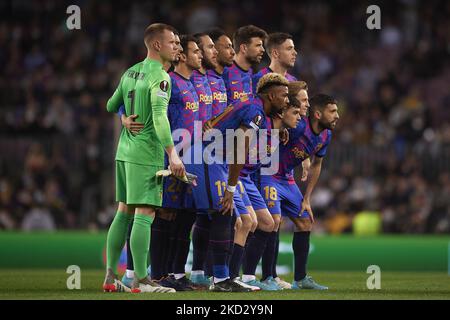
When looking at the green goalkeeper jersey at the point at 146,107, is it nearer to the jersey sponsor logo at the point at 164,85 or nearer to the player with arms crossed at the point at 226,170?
the jersey sponsor logo at the point at 164,85

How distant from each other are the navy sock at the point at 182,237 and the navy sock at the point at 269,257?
Answer: 1.14 meters

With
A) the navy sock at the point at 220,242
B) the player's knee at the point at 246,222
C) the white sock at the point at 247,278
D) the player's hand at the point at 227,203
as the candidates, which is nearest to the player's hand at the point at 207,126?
the player's hand at the point at 227,203

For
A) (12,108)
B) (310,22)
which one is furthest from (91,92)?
(310,22)

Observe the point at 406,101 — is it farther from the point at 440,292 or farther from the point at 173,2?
the point at 440,292

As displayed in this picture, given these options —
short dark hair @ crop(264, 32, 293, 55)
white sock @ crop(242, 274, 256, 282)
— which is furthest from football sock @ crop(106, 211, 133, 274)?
short dark hair @ crop(264, 32, 293, 55)

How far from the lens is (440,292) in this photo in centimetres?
1150

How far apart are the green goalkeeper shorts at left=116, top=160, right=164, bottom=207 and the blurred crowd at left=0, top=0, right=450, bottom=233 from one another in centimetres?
976

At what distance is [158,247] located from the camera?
1131 cm

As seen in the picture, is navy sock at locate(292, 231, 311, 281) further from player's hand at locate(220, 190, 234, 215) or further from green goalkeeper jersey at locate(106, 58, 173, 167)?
green goalkeeper jersey at locate(106, 58, 173, 167)

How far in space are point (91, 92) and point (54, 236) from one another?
5.63m

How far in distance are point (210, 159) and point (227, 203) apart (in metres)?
0.56

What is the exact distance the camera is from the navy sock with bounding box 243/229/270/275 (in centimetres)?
1180

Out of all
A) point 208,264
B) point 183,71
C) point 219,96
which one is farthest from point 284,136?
point 208,264

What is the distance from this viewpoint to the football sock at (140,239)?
10.6m
